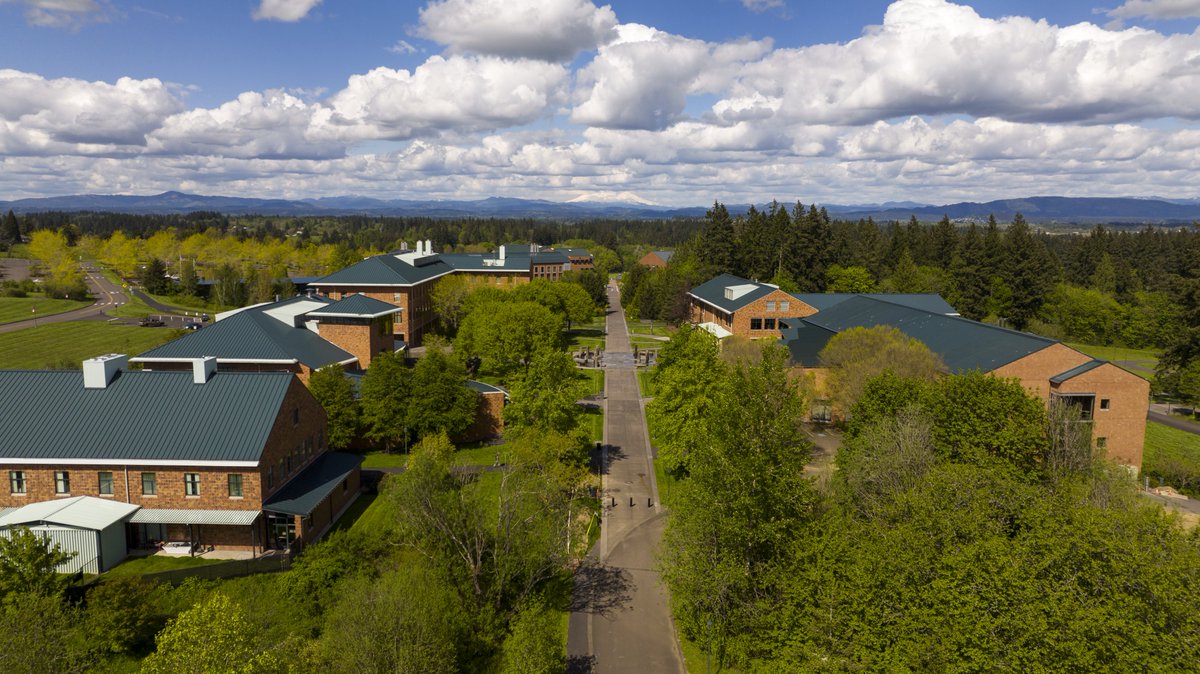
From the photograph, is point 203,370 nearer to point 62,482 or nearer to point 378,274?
point 62,482

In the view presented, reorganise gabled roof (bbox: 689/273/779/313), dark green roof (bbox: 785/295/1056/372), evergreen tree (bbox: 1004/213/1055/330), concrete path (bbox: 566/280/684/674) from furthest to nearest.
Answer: evergreen tree (bbox: 1004/213/1055/330) → gabled roof (bbox: 689/273/779/313) → dark green roof (bbox: 785/295/1056/372) → concrete path (bbox: 566/280/684/674)

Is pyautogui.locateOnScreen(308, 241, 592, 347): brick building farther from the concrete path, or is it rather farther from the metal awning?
the metal awning

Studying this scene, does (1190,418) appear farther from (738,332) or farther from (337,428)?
(337,428)

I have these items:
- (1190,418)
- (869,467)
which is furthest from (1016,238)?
(869,467)

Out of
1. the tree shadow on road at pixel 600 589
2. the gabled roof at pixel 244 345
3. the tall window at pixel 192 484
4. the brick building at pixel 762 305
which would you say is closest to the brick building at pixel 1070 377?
the brick building at pixel 762 305

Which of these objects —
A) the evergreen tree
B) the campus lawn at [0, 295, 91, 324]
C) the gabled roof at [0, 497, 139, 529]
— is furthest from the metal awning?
the evergreen tree

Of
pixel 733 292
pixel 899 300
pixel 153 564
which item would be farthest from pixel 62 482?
pixel 899 300
